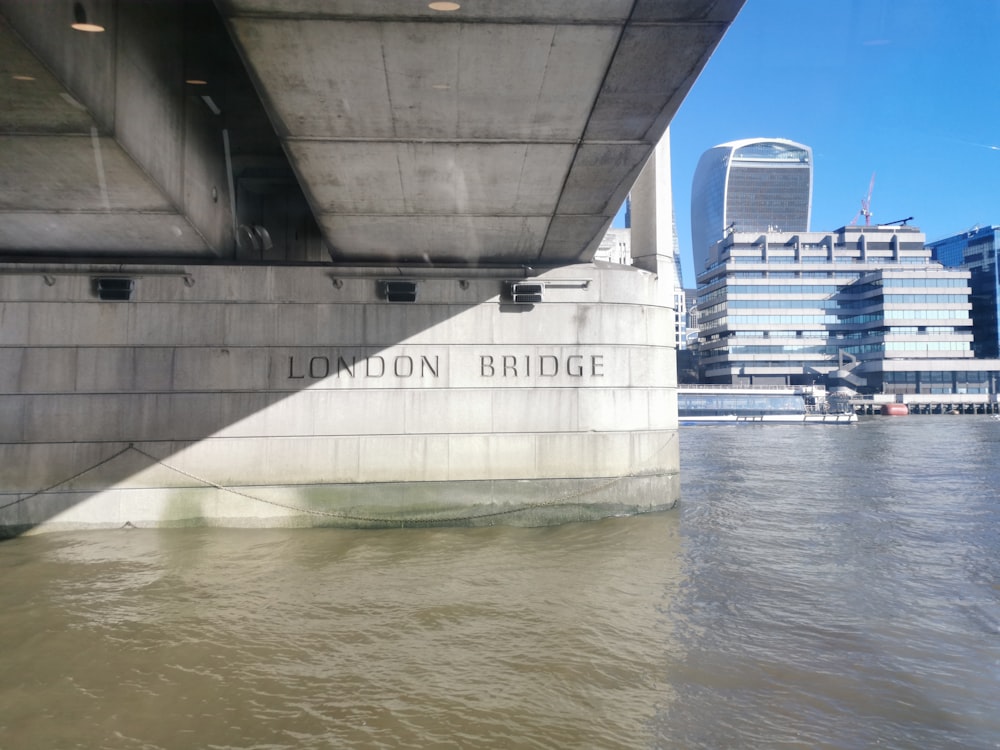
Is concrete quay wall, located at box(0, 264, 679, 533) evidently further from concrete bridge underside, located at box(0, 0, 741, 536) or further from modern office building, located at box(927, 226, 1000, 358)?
modern office building, located at box(927, 226, 1000, 358)

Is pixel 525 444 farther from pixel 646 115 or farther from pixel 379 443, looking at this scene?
pixel 646 115

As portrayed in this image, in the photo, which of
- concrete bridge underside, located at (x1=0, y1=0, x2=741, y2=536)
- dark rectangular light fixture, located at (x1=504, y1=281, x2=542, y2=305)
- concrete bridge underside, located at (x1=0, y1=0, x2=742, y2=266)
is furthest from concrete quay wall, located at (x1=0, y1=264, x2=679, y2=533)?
concrete bridge underside, located at (x1=0, y1=0, x2=742, y2=266)

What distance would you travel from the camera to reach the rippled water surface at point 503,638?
5105 mm

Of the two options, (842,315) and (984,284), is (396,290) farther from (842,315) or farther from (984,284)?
(984,284)

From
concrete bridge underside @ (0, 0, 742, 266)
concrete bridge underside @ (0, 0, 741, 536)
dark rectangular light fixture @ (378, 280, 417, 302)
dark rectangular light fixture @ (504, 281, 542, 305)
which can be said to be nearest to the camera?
concrete bridge underside @ (0, 0, 742, 266)

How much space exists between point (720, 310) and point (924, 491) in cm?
10112

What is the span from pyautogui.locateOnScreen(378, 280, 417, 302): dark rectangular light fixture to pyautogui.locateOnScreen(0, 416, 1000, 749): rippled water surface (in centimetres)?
447

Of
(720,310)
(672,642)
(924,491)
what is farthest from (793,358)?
(672,642)

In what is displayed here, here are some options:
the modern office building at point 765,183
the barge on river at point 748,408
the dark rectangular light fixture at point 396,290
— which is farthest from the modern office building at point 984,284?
the dark rectangular light fixture at point 396,290

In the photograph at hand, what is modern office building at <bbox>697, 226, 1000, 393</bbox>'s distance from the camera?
343 ft

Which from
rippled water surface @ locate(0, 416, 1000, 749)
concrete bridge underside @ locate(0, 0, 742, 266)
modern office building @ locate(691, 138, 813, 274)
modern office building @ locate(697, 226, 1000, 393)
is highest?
modern office building @ locate(691, 138, 813, 274)

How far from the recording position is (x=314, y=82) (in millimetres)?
7203

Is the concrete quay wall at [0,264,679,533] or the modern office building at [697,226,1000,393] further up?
the modern office building at [697,226,1000,393]

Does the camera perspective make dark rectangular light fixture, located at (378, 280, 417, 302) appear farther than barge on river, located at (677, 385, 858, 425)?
No
